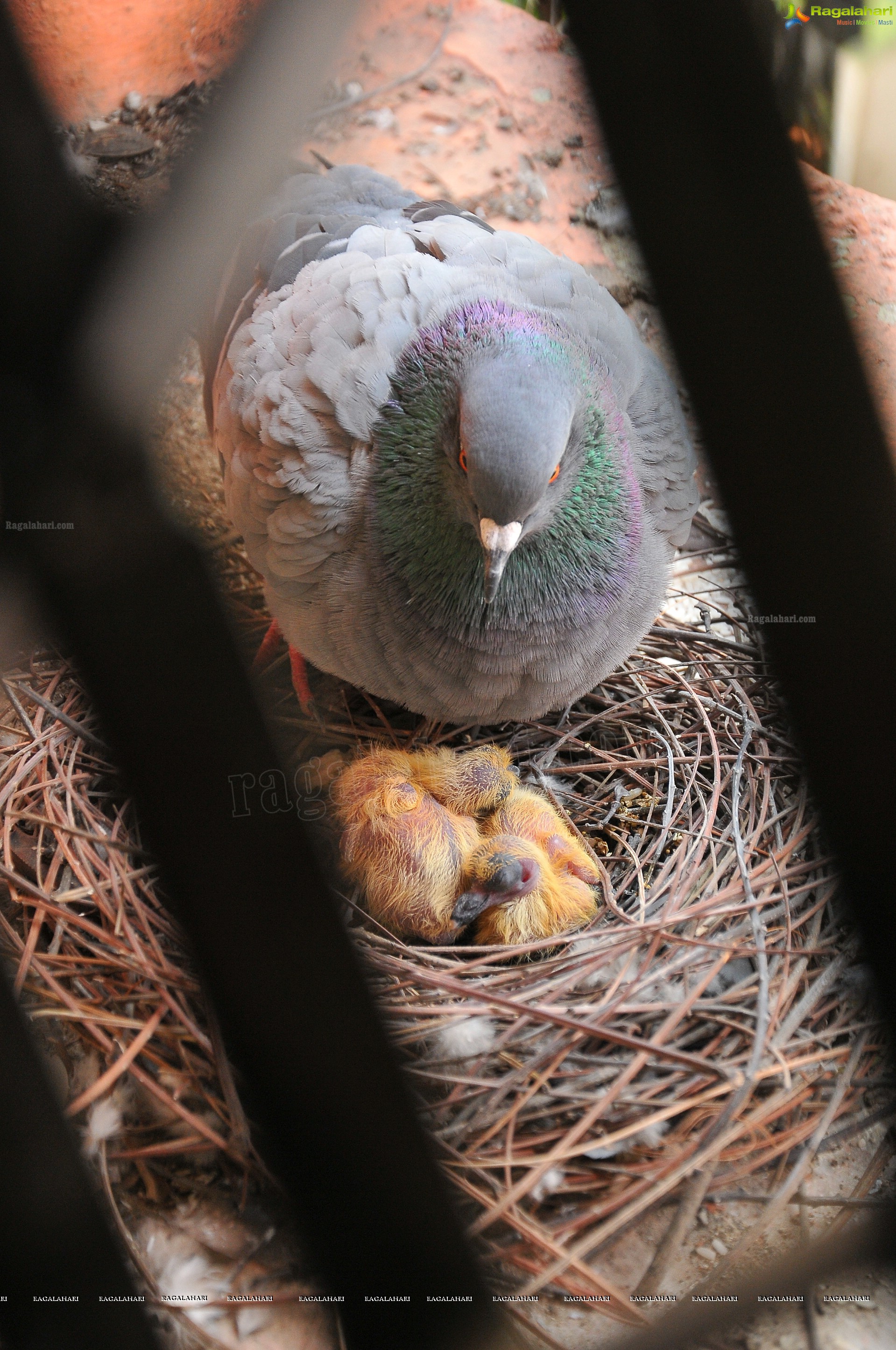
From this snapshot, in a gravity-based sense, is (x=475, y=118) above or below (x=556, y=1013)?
above

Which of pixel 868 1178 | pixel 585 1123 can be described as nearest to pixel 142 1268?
pixel 585 1123

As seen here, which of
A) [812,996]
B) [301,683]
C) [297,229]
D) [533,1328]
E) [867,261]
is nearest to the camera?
[533,1328]

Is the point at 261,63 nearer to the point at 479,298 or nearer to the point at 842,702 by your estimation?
the point at 479,298

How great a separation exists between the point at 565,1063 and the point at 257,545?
120 centimetres

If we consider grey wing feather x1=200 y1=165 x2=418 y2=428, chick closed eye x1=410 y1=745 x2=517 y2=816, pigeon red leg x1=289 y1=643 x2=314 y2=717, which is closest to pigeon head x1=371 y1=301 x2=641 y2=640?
chick closed eye x1=410 y1=745 x2=517 y2=816

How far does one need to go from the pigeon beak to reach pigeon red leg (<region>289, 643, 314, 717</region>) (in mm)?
865

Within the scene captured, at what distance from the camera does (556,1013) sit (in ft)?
4.93

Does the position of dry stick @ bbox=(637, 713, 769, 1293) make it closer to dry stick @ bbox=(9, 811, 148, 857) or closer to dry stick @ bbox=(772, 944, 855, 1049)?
dry stick @ bbox=(772, 944, 855, 1049)

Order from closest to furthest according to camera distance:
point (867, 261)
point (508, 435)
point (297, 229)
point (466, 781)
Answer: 1. point (508, 435)
2. point (466, 781)
3. point (297, 229)
4. point (867, 261)

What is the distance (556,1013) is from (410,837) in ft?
1.43

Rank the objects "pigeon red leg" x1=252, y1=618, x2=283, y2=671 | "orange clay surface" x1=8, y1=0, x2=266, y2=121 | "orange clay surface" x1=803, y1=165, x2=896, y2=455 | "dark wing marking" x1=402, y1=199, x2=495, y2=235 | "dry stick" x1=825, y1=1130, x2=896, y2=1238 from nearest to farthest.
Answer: "dry stick" x1=825, y1=1130, x2=896, y2=1238 < "dark wing marking" x1=402, y1=199, x2=495, y2=235 < "orange clay surface" x1=803, y1=165, x2=896, y2=455 < "pigeon red leg" x1=252, y1=618, x2=283, y2=671 < "orange clay surface" x1=8, y1=0, x2=266, y2=121

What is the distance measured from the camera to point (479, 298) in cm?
168

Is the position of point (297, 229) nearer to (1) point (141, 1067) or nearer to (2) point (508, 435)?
(2) point (508, 435)

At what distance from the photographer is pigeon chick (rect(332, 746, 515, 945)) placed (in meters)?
1.73
